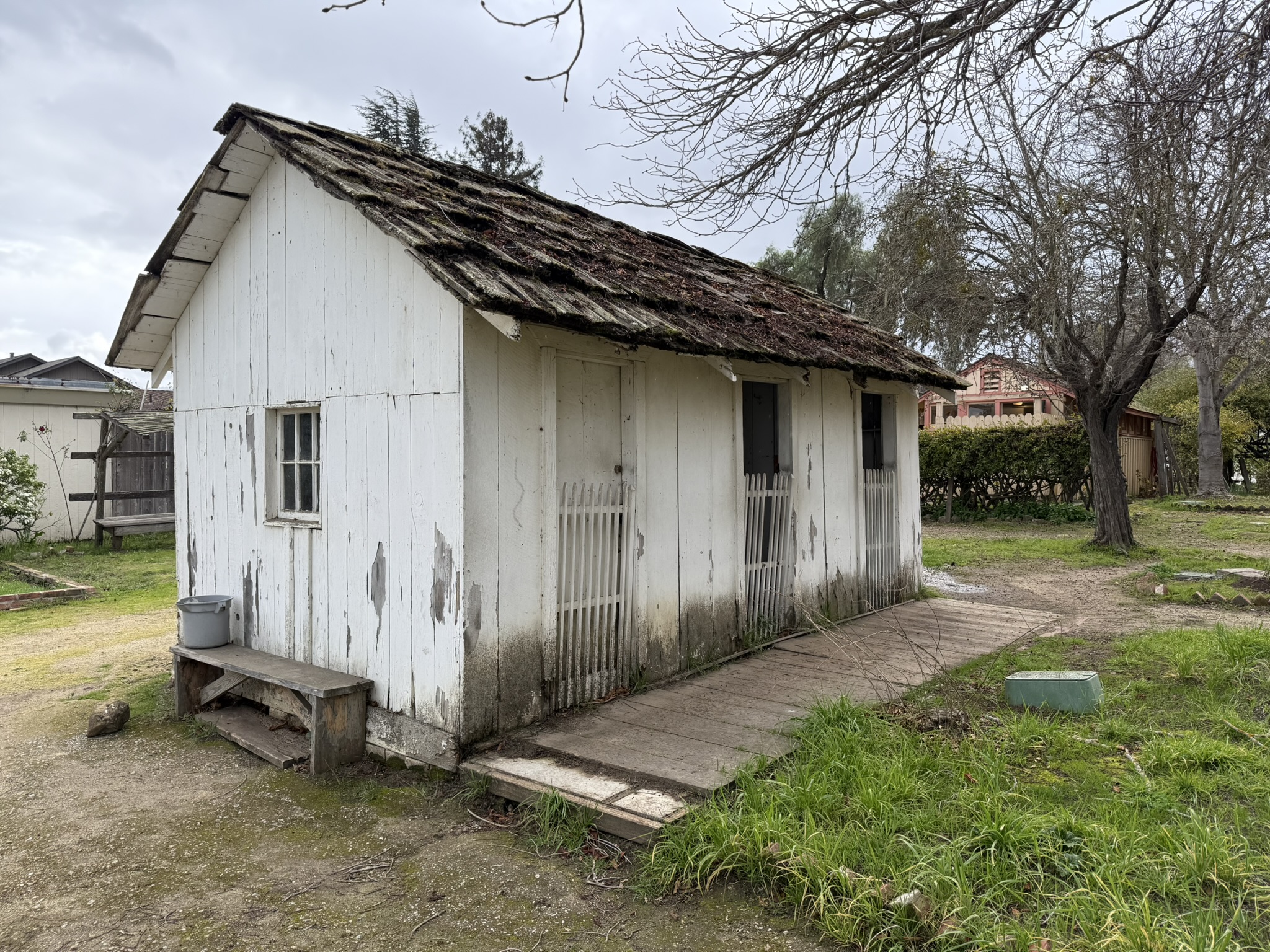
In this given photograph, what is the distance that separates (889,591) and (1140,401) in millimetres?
36722

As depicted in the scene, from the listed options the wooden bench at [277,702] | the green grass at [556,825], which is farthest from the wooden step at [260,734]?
the green grass at [556,825]

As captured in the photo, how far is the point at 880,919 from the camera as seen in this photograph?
3.18m

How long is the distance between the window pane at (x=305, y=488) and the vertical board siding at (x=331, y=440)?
0.20 meters

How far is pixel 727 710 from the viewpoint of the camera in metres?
5.62

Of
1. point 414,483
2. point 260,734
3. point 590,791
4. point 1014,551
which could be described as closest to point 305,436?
point 414,483

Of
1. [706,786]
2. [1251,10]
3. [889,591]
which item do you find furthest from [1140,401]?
[706,786]

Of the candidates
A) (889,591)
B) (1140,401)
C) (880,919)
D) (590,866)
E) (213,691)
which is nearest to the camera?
(880,919)

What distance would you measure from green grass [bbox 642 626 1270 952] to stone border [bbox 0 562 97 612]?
10.6m

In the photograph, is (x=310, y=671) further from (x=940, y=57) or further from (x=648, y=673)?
(x=940, y=57)

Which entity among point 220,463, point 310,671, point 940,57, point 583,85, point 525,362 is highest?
point 940,57

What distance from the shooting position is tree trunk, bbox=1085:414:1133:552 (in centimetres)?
1449

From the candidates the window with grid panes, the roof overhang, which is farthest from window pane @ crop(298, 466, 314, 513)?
the roof overhang

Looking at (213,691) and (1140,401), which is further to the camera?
(1140,401)

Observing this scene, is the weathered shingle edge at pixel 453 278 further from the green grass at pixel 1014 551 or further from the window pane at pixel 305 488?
the green grass at pixel 1014 551
